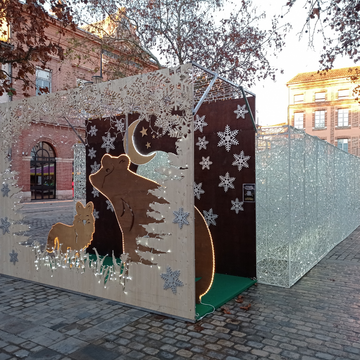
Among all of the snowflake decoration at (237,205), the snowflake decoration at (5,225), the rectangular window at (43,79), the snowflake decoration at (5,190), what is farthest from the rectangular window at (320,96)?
the snowflake decoration at (5,225)

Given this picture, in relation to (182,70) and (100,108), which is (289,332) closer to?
(182,70)

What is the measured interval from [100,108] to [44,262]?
8.33ft

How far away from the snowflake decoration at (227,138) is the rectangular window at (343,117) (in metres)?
33.3

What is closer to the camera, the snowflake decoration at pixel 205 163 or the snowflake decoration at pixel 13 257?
the snowflake decoration at pixel 13 257

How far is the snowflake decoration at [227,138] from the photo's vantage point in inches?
230

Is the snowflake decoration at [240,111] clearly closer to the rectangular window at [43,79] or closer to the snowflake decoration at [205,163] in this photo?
the snowflake decoration at [205,163]

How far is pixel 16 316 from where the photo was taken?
13.5ft

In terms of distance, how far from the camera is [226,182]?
5922mm

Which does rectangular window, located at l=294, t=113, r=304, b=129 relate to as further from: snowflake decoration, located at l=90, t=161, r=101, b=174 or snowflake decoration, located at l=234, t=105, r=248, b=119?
snowflake decoration, located at l=234, t=105, r=248, b=119

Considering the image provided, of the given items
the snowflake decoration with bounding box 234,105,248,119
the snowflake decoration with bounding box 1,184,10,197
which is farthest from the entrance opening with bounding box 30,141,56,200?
the snowflake decoration with bounding box 234,105,248,119

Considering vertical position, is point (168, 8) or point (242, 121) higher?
point (168, 8)

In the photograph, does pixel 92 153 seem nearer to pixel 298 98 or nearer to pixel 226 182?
pixel 226 182

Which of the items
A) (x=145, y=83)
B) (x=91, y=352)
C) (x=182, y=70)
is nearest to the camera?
(x=91, y=352)

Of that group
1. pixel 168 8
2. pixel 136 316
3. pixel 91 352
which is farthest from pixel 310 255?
pixel 168 8
